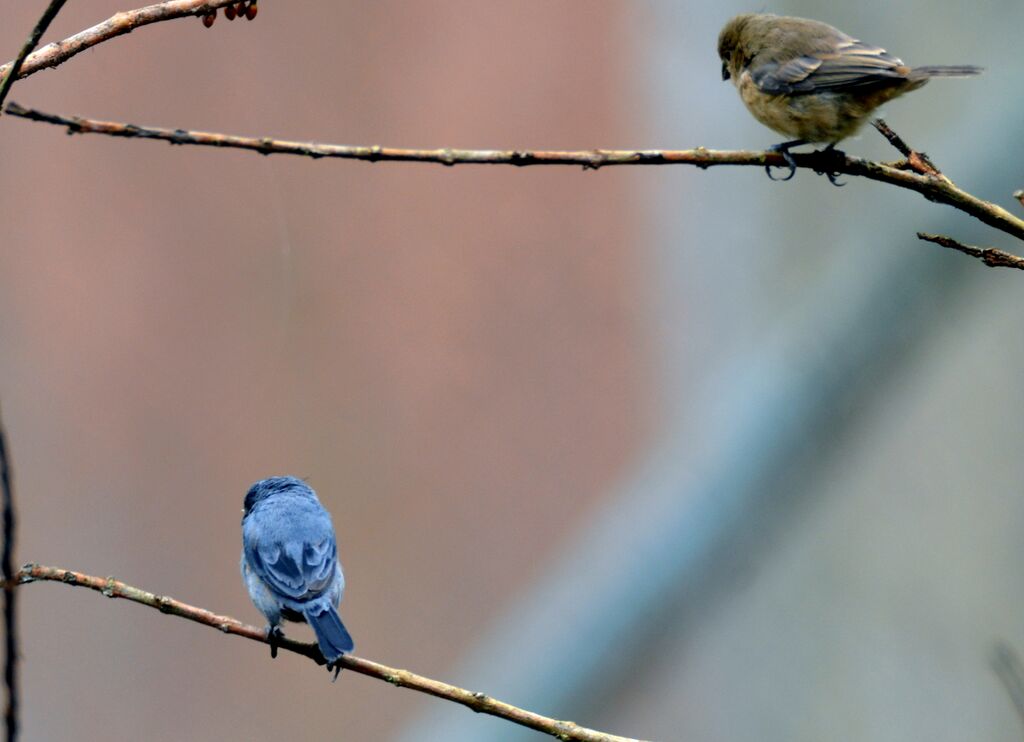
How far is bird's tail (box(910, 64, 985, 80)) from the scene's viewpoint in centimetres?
215

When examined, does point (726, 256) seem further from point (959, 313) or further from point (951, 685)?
point (951, 685)

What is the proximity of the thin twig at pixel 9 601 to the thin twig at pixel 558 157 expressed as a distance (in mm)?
637

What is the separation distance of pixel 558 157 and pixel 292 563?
151 centimetres

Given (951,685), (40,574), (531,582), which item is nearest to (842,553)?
(951,685)

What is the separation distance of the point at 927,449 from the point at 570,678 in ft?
6.73

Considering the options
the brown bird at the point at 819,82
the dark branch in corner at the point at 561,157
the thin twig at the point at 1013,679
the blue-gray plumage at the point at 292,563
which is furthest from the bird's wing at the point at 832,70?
the blue-gray plumage at the point at 292,563

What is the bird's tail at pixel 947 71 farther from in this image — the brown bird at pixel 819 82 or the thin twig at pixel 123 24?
the thin twig at pixel 123 24

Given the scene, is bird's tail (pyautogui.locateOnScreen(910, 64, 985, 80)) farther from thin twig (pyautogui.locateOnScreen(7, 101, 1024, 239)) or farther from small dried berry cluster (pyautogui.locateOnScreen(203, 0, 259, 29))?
small dried berry cluster (pyautogui.locateOnScreen(203, 0, 259, 29))

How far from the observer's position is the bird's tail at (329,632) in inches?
89.8

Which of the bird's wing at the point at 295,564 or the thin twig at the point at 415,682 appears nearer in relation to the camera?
the thin twig at the point at 415,682

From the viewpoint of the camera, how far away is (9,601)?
949 mm

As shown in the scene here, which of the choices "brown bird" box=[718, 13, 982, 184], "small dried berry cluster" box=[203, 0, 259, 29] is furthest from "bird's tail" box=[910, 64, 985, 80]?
"small dried berry cluster" box=[203, 0, 259, 29]

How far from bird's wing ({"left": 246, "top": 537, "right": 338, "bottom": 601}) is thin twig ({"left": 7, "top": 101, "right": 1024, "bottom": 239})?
1.31 m

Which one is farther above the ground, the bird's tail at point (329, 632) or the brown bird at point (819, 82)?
the brown bird at point (819, 82)
